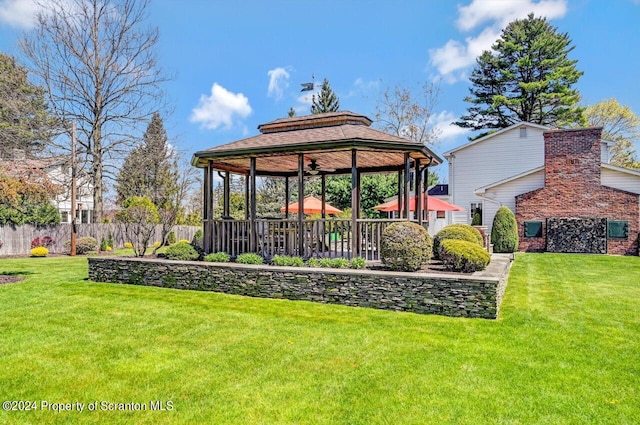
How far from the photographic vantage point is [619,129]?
106 feet

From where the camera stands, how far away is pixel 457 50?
2989cm

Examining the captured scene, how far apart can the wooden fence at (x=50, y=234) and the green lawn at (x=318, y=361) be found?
44.5ft

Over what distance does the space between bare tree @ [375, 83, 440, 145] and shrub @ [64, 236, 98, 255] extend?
805 inches

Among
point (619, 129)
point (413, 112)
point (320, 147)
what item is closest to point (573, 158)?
point (320, 147)

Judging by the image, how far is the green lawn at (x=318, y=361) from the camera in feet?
10.8

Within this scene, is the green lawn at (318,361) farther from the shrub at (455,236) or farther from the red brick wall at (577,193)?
the red brick wall at (577,193)

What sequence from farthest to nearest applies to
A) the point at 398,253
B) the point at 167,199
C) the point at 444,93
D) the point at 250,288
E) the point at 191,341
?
the point at 167,199 → the point at 444,93 → the point at 250,288 → the point at 398,253 → the point at 191,341

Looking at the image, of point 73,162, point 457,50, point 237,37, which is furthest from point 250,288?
point 457,50

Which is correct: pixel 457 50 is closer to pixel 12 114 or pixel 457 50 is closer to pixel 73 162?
pixel 73 162

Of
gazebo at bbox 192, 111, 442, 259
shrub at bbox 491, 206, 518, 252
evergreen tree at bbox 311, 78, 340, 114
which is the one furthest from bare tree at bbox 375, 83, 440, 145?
gazebo at bbox 192, 111, 442, 259

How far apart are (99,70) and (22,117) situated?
14.9 ft

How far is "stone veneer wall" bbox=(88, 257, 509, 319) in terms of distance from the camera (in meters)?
6.37

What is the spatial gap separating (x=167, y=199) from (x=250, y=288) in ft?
87.1

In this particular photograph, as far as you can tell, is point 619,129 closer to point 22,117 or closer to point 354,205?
point 354,205
